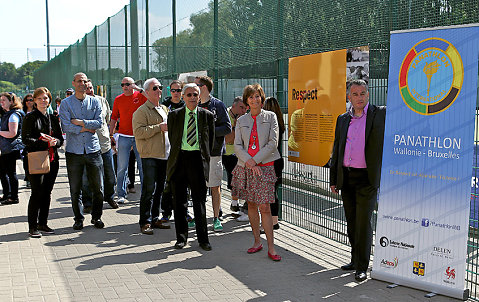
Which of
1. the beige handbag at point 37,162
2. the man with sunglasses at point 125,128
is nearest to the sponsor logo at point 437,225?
the beige handbag at point 37,162

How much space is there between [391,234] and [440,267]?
57cm

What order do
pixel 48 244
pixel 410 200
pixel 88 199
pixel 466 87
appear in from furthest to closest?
pixel 88 199
pixel 48 244
pixel 410 200
pixel 466 87

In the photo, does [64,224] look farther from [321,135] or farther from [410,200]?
[410,200]

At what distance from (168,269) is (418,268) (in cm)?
251

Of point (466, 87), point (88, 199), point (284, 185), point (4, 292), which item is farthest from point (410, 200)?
point (88, 199)

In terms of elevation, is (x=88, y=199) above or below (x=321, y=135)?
below

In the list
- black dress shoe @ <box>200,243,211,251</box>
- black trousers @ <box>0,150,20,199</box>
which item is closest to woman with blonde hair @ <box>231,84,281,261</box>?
black dress shoe @ <box>200,243,211,251</box>

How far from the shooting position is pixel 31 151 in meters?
7.58

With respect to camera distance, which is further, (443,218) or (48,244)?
(48,244)

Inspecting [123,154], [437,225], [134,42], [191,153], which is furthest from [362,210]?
[134,42]

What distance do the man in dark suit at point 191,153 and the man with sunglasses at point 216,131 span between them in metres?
0.62

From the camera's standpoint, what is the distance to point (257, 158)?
6465 mm

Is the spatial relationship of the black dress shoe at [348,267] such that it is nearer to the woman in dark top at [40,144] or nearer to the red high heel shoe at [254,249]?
the red high heel shoe at [254,249]

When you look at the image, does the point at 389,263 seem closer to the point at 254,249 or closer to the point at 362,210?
the point at 362,210
